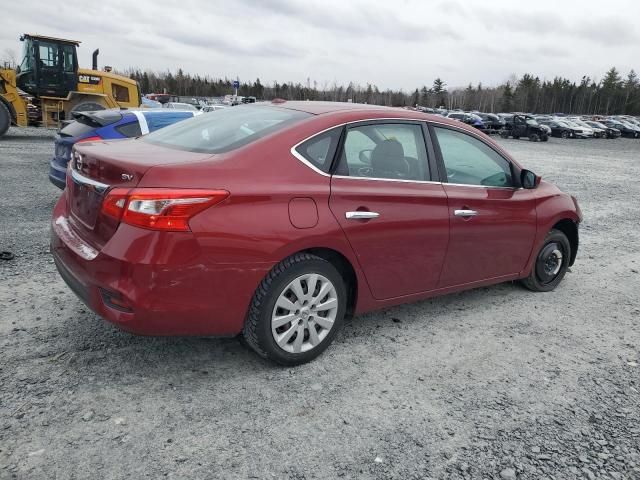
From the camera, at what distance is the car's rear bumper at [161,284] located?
262cm

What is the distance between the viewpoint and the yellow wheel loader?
53.4 feet

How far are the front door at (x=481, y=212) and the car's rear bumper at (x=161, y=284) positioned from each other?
1.64m

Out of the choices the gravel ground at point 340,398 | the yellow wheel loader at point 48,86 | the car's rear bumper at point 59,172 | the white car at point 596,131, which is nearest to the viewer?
the gravel ground at point 340,398

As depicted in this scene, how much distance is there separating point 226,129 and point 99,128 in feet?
13.2

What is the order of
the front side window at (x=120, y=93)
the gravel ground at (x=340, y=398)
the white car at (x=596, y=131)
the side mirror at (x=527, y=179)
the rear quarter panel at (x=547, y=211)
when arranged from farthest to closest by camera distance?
1. the white car at (x=596, y=131)
2. the front side window at (x=120, y=93)
3. the rear quarter panel at (x=547, y=211)
4. the side mirror at (x=527, y=179)
5. the gravel ground at (x=340, y=398)

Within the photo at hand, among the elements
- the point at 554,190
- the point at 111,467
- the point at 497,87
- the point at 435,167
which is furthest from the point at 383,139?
the point at 497,87

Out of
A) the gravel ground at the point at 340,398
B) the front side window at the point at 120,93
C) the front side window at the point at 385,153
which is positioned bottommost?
the gravel ground at the point at 340,398

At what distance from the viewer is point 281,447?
2504 mm

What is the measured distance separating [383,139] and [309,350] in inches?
59.2

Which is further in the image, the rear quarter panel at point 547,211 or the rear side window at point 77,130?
the rear side window at point 77,130

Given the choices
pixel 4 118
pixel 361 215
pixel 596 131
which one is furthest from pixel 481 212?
pixel 596 131

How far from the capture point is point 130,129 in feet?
22.9

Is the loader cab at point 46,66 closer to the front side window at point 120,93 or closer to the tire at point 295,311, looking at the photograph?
the front side window at point 120,93

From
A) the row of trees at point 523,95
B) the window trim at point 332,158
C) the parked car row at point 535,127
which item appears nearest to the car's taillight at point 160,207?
the window trim at point 332,158
